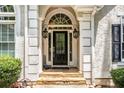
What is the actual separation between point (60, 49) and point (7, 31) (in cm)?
464

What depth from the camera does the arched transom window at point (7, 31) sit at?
15.9 meters

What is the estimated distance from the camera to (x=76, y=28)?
1881 centimetres

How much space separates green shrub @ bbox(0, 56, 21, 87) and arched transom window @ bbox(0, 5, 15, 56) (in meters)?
1.89

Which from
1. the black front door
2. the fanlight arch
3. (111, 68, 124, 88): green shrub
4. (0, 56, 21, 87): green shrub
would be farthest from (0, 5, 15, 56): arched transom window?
(111, 68, 124, 88): green shrub

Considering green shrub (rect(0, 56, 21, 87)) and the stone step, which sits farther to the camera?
the stone step

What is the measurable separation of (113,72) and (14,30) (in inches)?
199

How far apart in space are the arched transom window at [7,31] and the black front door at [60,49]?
4.14 metres

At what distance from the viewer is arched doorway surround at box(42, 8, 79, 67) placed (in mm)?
18828

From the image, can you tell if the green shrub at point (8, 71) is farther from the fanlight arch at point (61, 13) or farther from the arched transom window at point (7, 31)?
the fanlight arch at point (61, 13)

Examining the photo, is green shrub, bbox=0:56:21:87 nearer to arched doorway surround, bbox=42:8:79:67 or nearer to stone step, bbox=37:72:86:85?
stone step, bbox=37:72:86:85

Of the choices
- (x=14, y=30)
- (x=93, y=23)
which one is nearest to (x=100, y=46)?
(x=93, y=23)

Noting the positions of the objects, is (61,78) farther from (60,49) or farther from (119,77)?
(60,49)

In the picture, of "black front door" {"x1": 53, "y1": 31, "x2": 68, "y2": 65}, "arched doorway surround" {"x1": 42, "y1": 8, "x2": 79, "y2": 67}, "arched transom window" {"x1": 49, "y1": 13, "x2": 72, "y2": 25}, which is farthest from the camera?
"black front door" {"x1": 53, "y1": 31, "x2": 68, "y2": 65}

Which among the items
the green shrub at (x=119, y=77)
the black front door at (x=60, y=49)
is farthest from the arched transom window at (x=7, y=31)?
the green shrub at (x=119, y=77)
